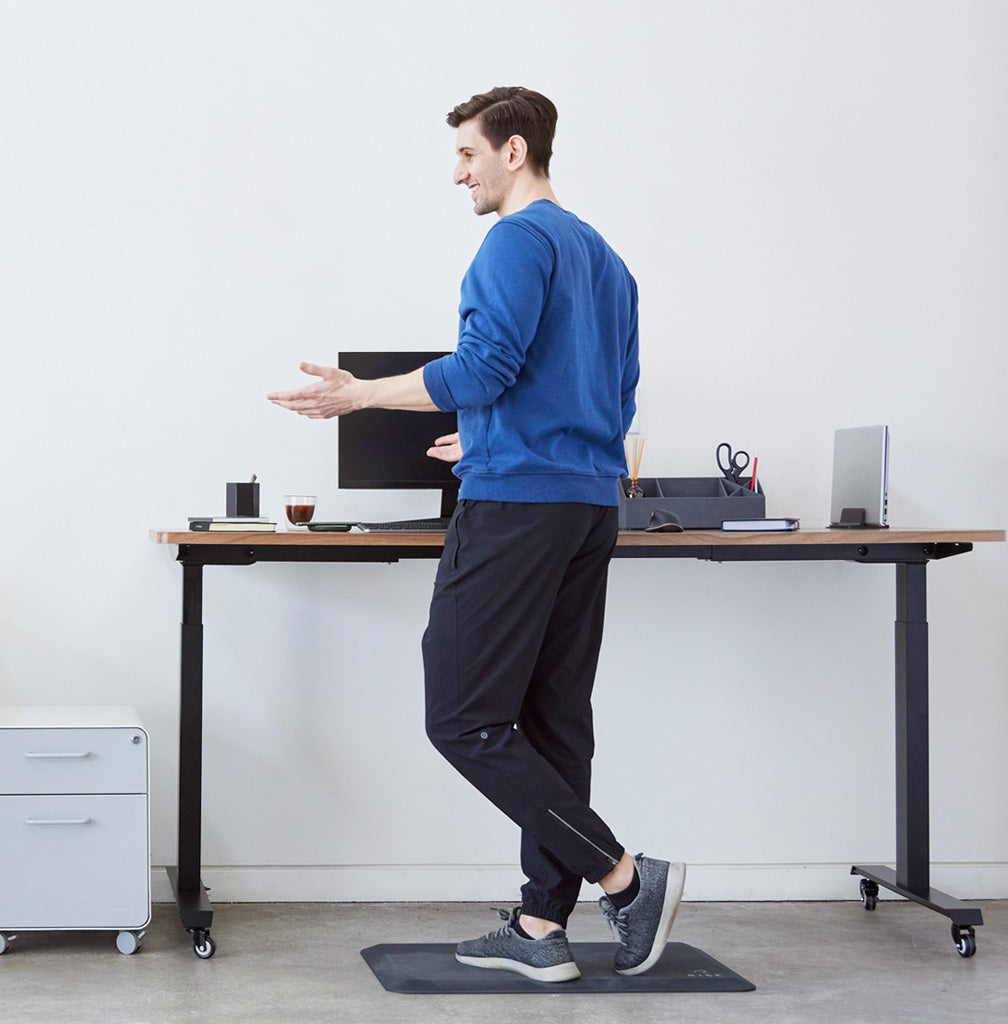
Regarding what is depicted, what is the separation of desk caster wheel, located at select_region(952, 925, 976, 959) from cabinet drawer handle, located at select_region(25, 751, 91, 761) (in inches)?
73.5

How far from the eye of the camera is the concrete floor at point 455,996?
218 cm

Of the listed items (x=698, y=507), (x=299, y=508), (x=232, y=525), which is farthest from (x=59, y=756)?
(x=698, y=507)

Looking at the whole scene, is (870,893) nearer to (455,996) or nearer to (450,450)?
(455,996)

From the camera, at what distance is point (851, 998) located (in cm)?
229

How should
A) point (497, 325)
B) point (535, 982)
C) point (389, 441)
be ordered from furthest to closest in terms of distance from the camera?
point (389, 441), point (535, 982), point (497, 325)

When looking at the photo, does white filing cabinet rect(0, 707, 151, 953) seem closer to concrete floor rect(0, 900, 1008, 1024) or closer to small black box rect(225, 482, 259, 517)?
concrete floor rect(0, 900, 1008, 1024)

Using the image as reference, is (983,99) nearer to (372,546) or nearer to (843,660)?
(843,660)

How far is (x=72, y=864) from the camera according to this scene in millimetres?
2500

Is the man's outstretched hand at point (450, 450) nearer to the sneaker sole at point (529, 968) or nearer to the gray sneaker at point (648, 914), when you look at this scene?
the gray sneaker at point (648, 914)

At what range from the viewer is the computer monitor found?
9.27 feet

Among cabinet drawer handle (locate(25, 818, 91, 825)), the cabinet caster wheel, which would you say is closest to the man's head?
cabinet drawer handle (locate(25, 818, 91, 825))

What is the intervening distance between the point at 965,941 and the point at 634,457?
130cm

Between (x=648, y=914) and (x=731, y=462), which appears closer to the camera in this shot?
(x=648, y=914)

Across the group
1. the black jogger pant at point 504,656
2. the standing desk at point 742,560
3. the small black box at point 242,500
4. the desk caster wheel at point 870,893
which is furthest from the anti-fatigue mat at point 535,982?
the small black box at point 242,500
